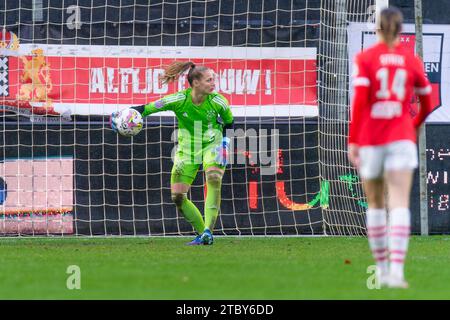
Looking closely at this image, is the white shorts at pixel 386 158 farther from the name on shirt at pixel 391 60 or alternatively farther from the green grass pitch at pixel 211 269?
the green grass pitch at pixel 211 269

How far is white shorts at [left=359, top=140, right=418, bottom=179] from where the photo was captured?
785 cm

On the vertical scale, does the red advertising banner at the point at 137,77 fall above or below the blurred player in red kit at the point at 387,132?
above

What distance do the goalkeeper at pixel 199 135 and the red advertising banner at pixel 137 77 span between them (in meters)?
1.79

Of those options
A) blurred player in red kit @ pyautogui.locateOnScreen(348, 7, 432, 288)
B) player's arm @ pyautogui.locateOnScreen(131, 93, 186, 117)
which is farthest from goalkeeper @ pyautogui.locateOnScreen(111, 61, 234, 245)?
blurred player in red kit @ pyautogui.locateOnScreen(348, 7, 432, 288)

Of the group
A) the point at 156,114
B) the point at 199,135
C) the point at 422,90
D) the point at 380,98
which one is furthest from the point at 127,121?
the point at 380,98

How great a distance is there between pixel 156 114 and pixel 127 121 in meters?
2.27

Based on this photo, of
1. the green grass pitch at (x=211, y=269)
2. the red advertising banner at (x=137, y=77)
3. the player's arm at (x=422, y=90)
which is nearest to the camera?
the green grass pitch at (x=211, y=269)

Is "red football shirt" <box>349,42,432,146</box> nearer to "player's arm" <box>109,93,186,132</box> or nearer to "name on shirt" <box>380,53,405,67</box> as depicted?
"name on shirt" <box>380,53,405,67</box>

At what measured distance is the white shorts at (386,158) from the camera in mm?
7848

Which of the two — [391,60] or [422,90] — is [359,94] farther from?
[422,90]

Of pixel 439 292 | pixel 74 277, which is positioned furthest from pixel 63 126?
pixel 439 292

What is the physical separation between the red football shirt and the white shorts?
0.04 metres

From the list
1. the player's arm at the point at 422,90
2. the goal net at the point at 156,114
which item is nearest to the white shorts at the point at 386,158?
the player's arm at the point at 422,90

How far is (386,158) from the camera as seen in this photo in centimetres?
795
